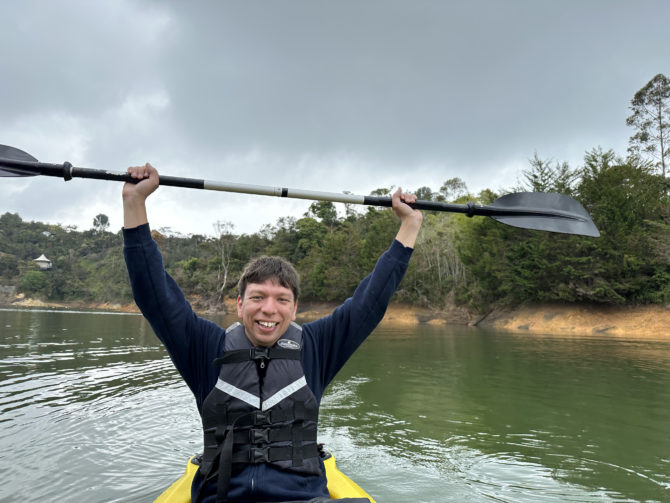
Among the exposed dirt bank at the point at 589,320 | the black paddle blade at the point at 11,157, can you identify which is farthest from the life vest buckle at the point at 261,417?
the exposed dirt bank at the point at 589,320

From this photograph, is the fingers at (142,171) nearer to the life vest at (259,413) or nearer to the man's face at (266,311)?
the man's face at (266,311)

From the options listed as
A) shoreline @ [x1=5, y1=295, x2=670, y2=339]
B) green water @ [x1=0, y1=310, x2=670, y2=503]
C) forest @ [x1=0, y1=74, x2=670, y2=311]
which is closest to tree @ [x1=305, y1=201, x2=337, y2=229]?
forest @ [x1=0, y1=74, x2=670, y2=311]

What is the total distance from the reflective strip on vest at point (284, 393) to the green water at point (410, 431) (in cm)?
205

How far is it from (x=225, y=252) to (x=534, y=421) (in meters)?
53.3

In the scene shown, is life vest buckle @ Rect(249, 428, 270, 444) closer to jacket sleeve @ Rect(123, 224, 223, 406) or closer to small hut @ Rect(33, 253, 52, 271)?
jacket sleeve @ Rect(123, 224, 223, 406)

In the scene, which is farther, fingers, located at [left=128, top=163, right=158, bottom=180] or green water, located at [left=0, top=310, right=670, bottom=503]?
green water, located at [left=0, top=310, right=670, bottom=503]

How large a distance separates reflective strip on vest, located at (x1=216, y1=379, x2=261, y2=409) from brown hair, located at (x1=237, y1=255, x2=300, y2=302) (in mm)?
390

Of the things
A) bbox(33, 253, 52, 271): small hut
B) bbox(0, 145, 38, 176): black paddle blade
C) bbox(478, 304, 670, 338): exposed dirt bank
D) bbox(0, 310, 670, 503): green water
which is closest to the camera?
bbox(0, 145, 38, 176): black paddle blade

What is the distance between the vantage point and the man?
1612 millimetres

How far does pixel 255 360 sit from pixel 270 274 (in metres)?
0.37

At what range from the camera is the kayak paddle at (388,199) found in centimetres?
227

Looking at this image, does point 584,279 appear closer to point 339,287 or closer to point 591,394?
point 591,394

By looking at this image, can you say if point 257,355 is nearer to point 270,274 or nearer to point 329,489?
point 270,274

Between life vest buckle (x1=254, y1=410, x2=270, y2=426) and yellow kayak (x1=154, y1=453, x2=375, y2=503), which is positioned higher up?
life vest buckle (x1=254, y1=410, x2=270, y2=426)
